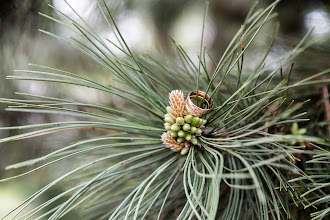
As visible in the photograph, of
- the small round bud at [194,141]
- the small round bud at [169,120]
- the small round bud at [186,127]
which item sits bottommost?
the small round bud at [194,141]

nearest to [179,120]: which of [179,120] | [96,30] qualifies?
[179,120]

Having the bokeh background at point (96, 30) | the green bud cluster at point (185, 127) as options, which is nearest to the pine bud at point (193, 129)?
the green bud cluster at point (185, 127)

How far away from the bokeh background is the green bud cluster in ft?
1.08

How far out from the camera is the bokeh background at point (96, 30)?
650 mm

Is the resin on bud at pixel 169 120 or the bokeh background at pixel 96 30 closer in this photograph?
the resin on bud at pixel 169 120

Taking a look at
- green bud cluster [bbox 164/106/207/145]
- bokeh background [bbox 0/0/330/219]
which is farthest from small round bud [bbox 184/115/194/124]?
bokeh background [bbox 0/0/330/219]

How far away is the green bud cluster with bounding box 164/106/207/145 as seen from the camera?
14.2 inches

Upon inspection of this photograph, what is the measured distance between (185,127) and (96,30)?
55 cm

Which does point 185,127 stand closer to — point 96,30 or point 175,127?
point 175,127

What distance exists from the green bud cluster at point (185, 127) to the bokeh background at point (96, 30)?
13.0 inches

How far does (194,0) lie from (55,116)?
551 millimetres

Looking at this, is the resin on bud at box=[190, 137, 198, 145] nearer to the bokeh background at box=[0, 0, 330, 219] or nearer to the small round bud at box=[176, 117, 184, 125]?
the small round bud at box=[176, 117, 184, 125]

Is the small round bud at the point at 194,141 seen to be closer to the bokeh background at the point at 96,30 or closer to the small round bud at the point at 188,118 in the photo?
the small round bud at the point at 188,118

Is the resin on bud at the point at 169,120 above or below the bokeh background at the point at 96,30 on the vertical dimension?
below
